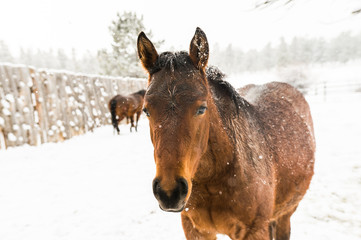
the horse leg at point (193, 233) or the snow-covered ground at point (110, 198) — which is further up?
the horse leg at point (193, 233)

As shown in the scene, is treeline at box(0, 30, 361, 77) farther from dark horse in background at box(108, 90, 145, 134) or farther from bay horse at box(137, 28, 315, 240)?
bay horse at box(137, 28, 315, 240)

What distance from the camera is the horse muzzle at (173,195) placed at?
3.73ft

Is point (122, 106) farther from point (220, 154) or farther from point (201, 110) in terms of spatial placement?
point (201, 110)

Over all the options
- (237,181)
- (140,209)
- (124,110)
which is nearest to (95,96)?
(124,110)

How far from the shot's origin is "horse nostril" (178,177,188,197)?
1165 mm

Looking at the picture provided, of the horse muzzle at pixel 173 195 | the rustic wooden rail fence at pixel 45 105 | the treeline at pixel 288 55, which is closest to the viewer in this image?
the horse muzzle at pixel 173 195

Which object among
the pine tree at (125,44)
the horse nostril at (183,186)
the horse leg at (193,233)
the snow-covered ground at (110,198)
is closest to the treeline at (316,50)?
the pine tree at (125,44)

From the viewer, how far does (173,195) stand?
44.8 inches

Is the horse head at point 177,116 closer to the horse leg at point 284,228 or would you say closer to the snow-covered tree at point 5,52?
the horse leg at point 284,228

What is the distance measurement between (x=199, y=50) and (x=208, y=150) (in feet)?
2.58

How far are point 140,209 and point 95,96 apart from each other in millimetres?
9227

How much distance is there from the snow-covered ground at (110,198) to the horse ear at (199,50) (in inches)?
97.6

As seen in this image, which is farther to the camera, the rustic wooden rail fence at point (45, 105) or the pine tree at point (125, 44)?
the pine tree at point (125, 44)

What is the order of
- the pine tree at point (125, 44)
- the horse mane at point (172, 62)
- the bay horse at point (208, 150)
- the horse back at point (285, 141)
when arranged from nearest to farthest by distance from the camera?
the bay horse at point (208, 150) < the horse mane at point (172, 62) < the horse back at point (285, 141) < the pine tree at point (125, 44)
